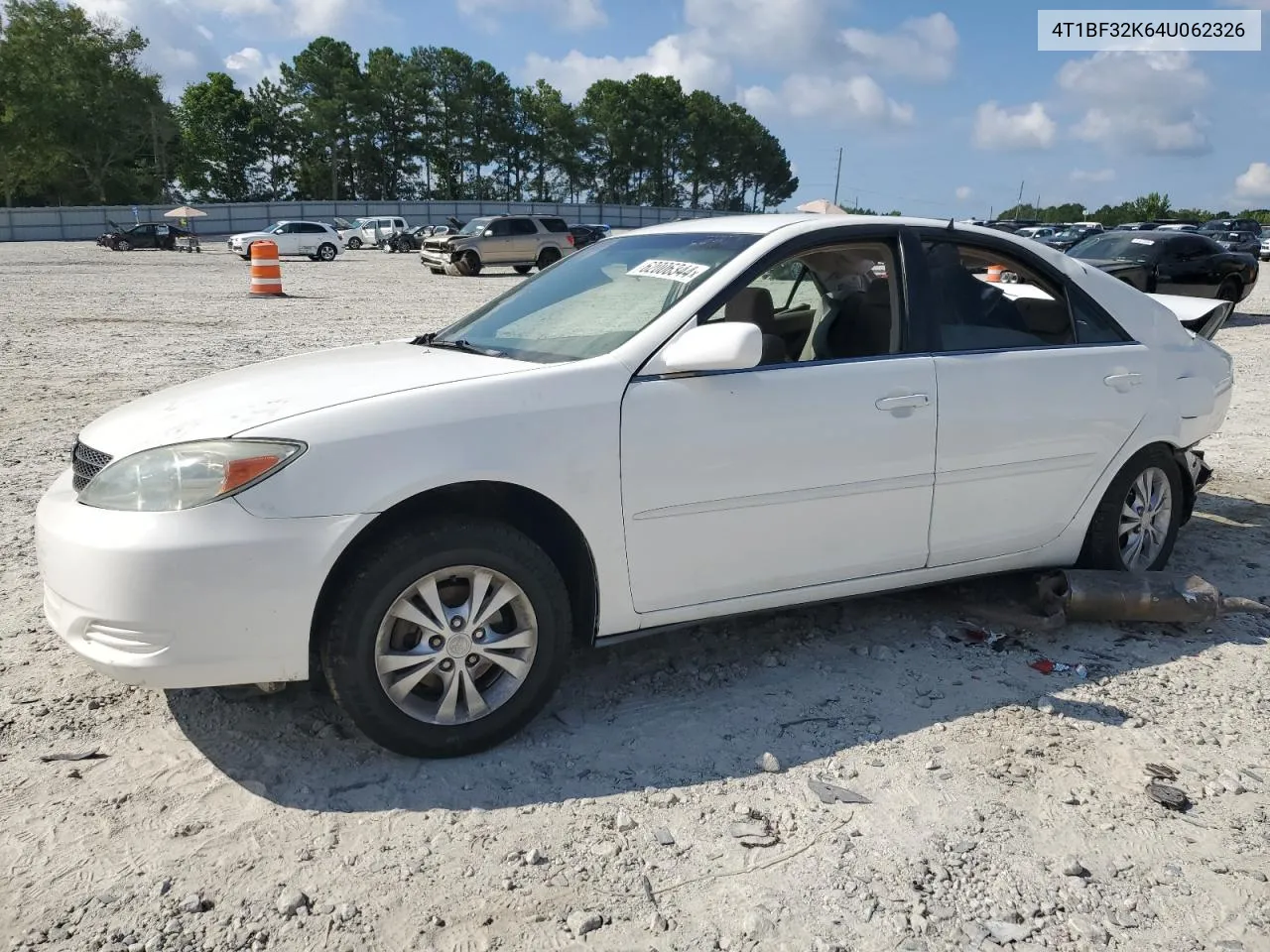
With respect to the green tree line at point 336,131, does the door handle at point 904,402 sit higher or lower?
lower

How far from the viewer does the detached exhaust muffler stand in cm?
427

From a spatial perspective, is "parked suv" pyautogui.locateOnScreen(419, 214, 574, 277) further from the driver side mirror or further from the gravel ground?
Result: the driver side mirror

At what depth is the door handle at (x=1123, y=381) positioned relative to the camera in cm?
431

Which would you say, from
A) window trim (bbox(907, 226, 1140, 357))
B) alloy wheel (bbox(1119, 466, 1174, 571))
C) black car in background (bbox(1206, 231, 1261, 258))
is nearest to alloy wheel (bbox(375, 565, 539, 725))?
window trim (bbox(907, 226, 1140, 357))

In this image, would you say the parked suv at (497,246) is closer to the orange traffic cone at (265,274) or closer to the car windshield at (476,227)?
A: the car windshield at (476,227)

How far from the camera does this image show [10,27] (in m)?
74.6

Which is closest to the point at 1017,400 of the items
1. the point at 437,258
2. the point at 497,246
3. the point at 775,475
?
the point at 775,475

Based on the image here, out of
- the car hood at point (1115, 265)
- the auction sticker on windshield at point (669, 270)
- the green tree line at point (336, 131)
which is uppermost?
the green tree line at point (336, 131)

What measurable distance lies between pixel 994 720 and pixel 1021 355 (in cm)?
150

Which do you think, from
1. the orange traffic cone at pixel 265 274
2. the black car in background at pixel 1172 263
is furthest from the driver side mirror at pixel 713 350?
the orange traffic cone at pixel 265 274

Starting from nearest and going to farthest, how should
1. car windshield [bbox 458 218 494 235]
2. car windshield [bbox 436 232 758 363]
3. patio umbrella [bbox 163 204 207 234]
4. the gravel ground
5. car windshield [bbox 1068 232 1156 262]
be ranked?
the gravel ground → car windshield [bbox 436 232 758 363] → car windshield [bbox 1068 232 1156 262] → car windshield [bbox 458 218 494 235] → patio umbrella [bbox 163 204 207 234]

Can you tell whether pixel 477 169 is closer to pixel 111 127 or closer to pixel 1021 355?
pixel 111 127

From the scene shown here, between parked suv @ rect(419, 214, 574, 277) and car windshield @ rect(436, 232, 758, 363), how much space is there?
27.3 meters

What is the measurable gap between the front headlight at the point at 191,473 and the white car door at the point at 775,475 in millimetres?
1082
